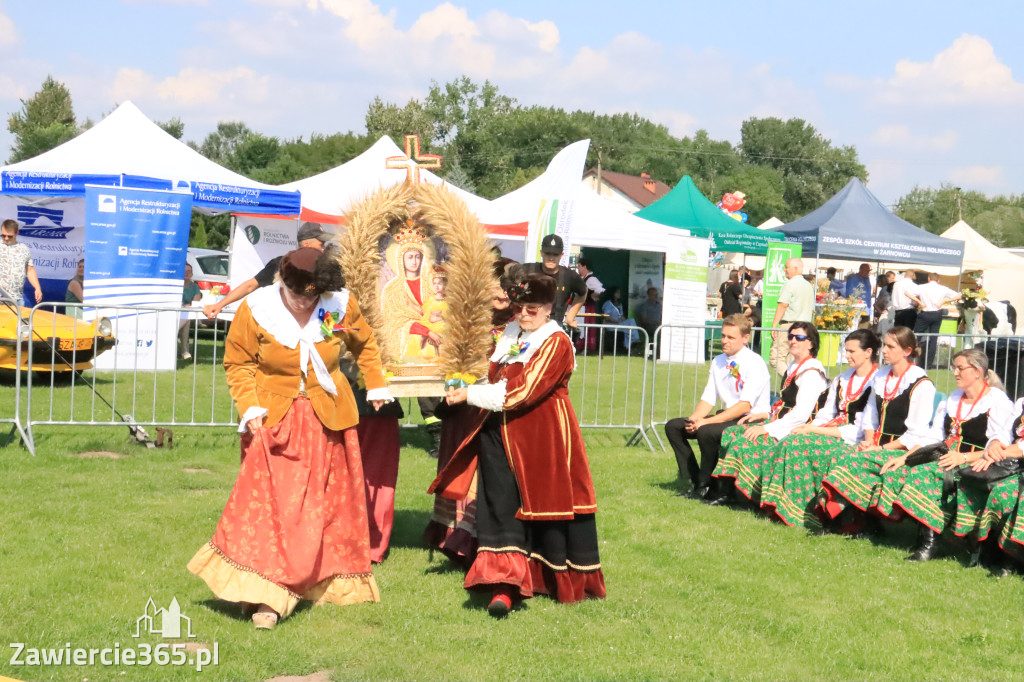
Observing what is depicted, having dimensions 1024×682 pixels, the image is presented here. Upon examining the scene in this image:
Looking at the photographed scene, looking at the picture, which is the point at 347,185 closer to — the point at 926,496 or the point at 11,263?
the point at 11,263

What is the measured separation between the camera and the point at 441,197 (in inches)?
225

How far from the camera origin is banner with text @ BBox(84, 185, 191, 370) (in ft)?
44.5

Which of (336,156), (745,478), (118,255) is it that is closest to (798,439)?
(745,478)

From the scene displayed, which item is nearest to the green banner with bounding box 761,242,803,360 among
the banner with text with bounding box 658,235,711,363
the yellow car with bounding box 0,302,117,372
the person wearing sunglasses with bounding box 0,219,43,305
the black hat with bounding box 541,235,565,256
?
the banner with text with bounding box 658,235,711,363

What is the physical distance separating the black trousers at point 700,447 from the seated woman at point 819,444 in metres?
0.61

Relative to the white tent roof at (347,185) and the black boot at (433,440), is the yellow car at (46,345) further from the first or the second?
the white tent roof at (347,185)

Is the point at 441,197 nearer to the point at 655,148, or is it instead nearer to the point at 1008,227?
the point at 1008,227

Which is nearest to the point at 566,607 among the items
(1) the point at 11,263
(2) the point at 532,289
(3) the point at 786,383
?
(2) the point at 532,289

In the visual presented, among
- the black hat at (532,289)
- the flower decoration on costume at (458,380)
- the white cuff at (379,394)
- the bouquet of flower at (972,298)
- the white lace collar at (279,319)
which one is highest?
the bouquet of flower at (972,298)

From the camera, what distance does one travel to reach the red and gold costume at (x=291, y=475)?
16.5 ft

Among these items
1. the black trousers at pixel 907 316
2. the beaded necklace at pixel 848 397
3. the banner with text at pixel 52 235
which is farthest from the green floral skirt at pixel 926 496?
the banner with text at pixel 52 235

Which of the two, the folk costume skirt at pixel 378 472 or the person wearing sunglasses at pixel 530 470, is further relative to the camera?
the folk costume skirt at pixel 378 472

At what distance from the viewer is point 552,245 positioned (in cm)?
→ 883

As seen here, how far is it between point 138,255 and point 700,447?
8.81 metres
